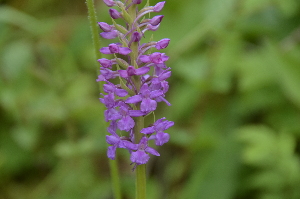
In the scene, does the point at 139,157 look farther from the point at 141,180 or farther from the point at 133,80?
the point at 133,80

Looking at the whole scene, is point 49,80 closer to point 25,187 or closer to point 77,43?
point 77,43

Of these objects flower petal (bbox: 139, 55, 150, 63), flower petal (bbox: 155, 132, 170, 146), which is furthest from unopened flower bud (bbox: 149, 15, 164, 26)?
flower petal (bbox: 155, 132, 170, 146)

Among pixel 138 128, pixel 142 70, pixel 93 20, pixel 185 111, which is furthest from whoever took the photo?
pixel 185 111

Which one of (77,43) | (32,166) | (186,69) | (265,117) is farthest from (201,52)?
(32,166)

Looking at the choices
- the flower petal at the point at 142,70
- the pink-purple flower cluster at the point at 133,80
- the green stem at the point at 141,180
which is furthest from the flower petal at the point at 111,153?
the flower petal at the point at 142,70

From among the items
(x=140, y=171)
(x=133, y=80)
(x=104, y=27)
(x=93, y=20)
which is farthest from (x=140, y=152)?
(x=93, y=20)

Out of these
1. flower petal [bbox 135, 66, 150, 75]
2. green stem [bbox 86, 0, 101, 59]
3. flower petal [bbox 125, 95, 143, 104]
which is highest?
green stem [bbox 86, 0, 101, 59]

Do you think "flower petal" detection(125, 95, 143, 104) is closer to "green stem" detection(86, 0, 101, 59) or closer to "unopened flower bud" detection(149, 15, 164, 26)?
"unopened flower bud" detection(149, 15, 164, 26)

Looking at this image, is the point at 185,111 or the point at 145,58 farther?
the point at 185,111
